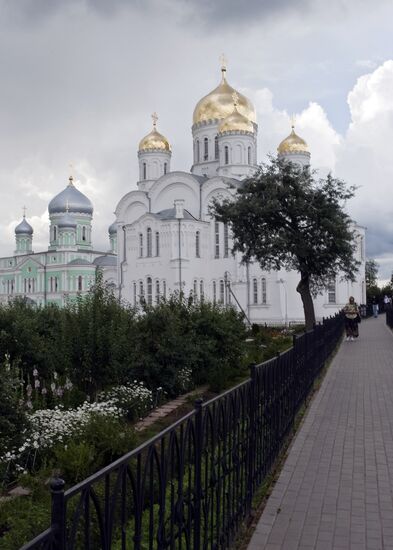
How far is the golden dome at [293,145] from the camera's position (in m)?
45.6

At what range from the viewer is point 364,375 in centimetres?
1312

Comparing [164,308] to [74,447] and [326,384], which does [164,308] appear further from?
[74,447]

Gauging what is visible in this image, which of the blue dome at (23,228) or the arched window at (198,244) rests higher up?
the blue dome at (23,228)

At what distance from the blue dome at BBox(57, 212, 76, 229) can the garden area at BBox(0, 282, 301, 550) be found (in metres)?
49.8

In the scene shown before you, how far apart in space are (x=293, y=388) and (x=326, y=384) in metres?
4.27

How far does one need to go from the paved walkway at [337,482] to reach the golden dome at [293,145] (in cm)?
3673

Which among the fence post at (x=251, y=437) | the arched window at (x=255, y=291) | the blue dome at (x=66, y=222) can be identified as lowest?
the fence post at (x=251, y=437)

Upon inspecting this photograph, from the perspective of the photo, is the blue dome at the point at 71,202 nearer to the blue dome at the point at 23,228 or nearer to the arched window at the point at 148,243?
the blue dome at the point at 23,228

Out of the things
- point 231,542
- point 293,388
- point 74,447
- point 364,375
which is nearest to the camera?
point 231,542

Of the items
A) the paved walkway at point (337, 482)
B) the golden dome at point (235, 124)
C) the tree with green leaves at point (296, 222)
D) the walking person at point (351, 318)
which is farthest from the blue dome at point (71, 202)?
the paved walkway at point (337, 482)

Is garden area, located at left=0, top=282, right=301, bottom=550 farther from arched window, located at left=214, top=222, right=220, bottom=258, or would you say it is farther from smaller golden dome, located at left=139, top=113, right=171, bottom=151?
smaller golden dome, located at left=139, top=113, right=171, bottom=151

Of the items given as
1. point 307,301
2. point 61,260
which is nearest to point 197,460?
point 307,301

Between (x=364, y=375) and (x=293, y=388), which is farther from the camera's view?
(x=364, y=375)

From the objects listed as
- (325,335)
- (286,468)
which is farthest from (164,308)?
(286,468)
